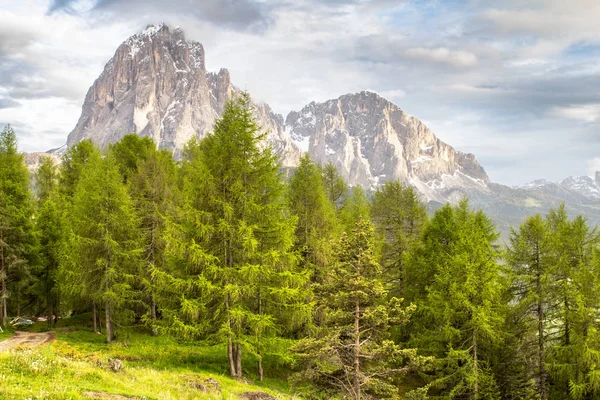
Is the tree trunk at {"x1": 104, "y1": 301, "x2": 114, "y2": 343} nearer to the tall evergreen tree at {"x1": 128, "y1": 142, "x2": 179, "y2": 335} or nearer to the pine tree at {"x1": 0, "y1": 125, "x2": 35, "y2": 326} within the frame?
the tall evergreen tree at {"x1": 128, "y1": 142, "x2": 179, "y2": 335}

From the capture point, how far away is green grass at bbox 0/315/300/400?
396 inches

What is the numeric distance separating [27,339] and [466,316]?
2797 cm

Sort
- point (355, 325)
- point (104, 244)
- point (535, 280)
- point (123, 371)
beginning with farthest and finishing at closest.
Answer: point (104, 244)
point (535, 280)
point (355, 325)
point (123, 371)

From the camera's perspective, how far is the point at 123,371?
14562mm

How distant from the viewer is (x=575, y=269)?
2356cm

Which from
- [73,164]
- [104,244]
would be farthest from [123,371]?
[73,164]

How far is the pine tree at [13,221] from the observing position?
28.7 metres

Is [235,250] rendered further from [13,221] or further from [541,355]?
[13,221]

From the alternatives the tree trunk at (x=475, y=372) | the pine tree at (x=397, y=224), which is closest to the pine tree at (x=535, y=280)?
the tree trunk at (x=475, y=372)

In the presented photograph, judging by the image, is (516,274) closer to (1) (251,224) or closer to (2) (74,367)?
(1) (251,224)

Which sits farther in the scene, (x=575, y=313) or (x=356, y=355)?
(x=575, y=313)

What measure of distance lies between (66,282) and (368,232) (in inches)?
869

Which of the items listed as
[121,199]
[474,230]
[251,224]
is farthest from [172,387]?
[474,230]

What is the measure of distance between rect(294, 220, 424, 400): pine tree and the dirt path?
17.4 metres
